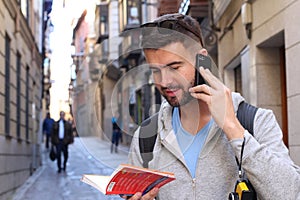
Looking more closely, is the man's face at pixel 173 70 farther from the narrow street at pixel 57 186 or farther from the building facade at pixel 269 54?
the building facade at pixel 269 54

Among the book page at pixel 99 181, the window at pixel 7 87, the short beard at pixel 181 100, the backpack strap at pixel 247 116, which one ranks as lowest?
the book page at pixel 99 181

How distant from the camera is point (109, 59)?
6.36 feet

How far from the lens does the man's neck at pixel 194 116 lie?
1982 millimetres

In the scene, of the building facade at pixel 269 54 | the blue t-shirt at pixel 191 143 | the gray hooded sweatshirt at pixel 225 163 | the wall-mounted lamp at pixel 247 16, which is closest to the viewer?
the gray hooded sweatshirt at pixel 225 163

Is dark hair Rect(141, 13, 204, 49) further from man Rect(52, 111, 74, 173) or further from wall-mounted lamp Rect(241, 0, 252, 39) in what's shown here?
man Rect(52, 111, 74, 173)

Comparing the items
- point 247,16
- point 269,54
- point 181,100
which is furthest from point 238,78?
point 181,100

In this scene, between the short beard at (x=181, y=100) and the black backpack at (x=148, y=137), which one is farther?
the black backpack at (x=148, y=137)

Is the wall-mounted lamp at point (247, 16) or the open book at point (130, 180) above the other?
the wall-mounted lamp at point (247, 16)

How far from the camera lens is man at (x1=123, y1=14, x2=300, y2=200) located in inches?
68.5

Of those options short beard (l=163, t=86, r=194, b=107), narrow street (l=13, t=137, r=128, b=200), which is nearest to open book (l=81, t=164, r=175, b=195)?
short beard (l=163, t=86, r=194, b=107)

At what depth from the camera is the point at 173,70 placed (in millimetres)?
1843

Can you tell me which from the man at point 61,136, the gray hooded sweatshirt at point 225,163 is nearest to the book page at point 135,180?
the gray hooded sweatshirt at point 225,163

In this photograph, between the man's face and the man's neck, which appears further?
the man's neck

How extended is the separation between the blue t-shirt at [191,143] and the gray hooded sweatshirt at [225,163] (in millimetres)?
20
